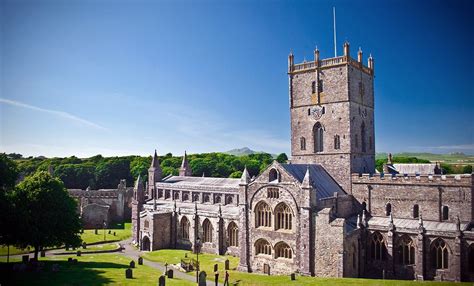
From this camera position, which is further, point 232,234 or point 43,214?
point 232,234

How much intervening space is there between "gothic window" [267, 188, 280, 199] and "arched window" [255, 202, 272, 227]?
1.32 m

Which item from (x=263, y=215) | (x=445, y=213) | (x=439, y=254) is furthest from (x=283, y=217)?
(x=445, y=213)

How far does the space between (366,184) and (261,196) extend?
12.1 metres

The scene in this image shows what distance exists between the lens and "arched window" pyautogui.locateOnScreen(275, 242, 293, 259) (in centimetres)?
3671

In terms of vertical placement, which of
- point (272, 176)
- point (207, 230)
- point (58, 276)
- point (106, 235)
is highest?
point (272, 176)

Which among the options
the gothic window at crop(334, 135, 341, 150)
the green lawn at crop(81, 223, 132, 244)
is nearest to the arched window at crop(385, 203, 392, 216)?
the gothic window at crop(334, 135, 341, 150)

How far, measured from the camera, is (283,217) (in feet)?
122

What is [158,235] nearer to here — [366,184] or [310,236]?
[310,236]

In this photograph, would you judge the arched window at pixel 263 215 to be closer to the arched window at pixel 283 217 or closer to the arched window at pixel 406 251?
the arched window at pixel 283 217

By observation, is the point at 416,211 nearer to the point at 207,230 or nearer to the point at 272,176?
the point at 272,176

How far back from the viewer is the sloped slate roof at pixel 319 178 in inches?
1453

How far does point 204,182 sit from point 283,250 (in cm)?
2347

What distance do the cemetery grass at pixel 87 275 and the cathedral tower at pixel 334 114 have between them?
21006 millimetres

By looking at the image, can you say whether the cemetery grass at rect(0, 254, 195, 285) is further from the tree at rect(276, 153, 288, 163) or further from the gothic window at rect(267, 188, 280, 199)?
the tree at rect(276, 153, 288, 163)
